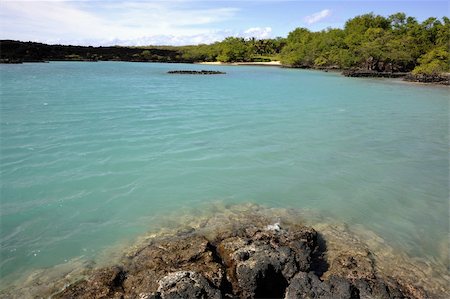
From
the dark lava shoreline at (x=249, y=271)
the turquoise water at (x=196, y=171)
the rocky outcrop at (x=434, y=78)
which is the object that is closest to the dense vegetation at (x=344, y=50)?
the rocky outcrop at (x=434, y=78)

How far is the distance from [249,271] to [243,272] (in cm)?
11

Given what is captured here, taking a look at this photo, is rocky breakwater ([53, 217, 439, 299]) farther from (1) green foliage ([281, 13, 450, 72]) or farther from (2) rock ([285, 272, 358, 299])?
(1) green foliage ([281, 13, 450, 72])

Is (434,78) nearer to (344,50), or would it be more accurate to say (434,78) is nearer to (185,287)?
(344,50)

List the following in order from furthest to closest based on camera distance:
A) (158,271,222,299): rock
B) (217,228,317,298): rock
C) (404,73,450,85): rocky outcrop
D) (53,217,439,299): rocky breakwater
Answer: (404,73,450,85): rocky outcrop
(217,228,317,298): rock
(53,217,439,299): rocky breakwater
(158,271,222,299): rock

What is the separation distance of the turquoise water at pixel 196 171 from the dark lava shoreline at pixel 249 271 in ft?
3.20

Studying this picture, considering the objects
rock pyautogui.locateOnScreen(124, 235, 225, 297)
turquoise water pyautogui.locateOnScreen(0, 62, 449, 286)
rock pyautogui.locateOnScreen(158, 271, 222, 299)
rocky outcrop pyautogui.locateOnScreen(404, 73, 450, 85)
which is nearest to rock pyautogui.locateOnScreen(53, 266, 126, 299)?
rock pyautogui.locateOnScreen(124, 235, 225, 297)

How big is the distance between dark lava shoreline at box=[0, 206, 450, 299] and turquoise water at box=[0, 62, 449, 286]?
976 mm

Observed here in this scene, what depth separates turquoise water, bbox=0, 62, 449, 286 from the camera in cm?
825

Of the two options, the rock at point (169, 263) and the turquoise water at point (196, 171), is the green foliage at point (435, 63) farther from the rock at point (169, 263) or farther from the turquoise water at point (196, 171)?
the rock at point (169, 263)

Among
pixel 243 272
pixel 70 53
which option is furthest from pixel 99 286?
pixel 70 53

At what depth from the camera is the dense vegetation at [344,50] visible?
6272cm

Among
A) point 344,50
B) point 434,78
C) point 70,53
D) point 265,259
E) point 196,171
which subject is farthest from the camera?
point 70,53

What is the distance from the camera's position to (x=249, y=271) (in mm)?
5793

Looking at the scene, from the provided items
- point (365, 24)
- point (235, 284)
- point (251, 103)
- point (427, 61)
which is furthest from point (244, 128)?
point (365, 24)
